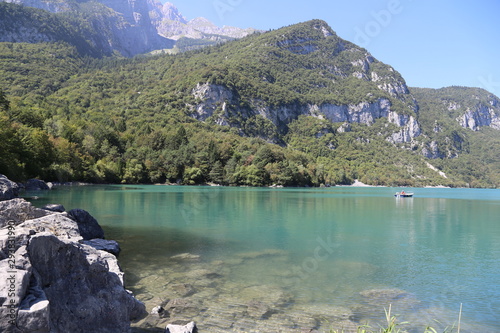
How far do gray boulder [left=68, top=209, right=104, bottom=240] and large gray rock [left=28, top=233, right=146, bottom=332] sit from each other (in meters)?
12.0

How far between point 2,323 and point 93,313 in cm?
255

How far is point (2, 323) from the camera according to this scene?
536 cm

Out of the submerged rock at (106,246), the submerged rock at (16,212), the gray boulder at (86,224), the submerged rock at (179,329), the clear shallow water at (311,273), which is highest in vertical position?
the submerged rock at (16,212)

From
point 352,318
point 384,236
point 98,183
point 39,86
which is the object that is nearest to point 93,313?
point 352,318

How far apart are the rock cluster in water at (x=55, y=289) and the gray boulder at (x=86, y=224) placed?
37.2 feet

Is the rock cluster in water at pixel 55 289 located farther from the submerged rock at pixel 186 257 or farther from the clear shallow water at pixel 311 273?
the submerged rock at pixel 186 257

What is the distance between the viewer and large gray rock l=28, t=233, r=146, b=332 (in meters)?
7.00

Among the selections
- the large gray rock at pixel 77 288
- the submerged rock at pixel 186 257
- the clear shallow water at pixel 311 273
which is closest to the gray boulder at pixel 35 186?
the clear shallow water at pixel 311 273

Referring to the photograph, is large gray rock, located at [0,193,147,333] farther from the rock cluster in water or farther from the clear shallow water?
the clear shallow water

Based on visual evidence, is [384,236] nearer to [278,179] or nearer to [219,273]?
[219,273]

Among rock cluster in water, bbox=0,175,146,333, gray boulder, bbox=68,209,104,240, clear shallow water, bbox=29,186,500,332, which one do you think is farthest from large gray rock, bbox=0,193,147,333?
gray boulder, bbox=68,209,104,240

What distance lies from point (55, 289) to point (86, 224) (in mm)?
14343

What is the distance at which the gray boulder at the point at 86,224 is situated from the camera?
63.5 feet

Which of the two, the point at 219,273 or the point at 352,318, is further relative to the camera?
the point at 219,273
